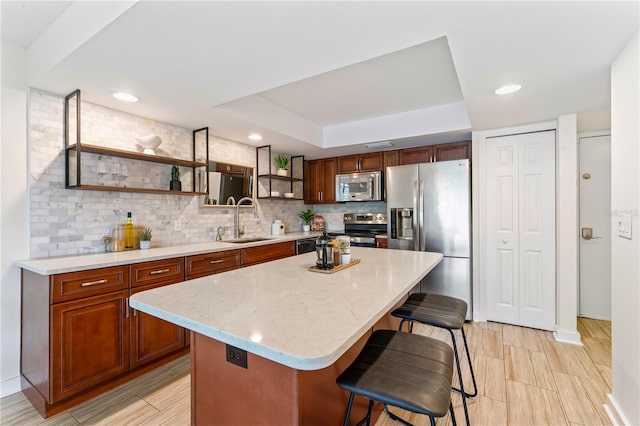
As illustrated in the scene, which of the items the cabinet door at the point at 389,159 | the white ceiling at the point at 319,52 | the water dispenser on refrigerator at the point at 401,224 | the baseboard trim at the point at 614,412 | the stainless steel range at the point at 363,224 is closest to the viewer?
the white ceiling at the point at 319,52

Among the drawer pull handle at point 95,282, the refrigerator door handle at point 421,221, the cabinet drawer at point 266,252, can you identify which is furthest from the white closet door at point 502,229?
the drawer pull handle at point 95,282

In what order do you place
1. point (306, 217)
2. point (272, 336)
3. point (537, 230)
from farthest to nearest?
1. point (306, 217)
2. point (537, 230)
3. point (272, 336)

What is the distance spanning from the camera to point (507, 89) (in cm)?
222

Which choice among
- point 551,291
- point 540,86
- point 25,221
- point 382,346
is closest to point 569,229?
point 551,291

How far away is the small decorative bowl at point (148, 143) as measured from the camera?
2.74m

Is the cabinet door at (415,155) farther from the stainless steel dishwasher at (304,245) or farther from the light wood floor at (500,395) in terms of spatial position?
the light wood floor at (500,395)

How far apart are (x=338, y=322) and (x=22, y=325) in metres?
2.51

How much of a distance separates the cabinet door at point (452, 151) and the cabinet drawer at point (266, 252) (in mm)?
2255

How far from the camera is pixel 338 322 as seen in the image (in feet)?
3.32

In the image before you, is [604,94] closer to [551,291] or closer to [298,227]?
[551,291]

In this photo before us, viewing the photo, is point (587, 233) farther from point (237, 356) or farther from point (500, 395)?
point (237, 356)

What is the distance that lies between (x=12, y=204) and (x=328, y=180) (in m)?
3.58

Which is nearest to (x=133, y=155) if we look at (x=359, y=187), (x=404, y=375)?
(x=404, y=375)

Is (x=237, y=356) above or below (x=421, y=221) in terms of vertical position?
below
